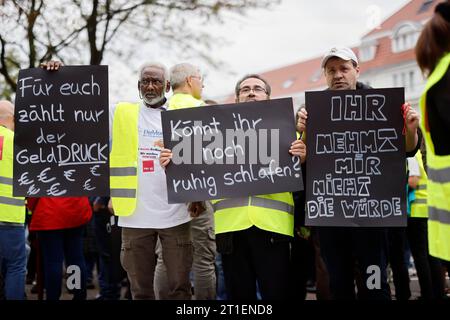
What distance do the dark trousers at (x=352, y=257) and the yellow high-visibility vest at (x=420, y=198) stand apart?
1.83m

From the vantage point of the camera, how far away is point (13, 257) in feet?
17.3

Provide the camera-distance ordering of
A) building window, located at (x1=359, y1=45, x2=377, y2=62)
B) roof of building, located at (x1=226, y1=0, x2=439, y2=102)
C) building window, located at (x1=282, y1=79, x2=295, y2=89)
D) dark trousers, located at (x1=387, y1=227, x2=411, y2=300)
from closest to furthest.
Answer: dark trousers, located at (x1=387, y1=227, x2=411, y2=300) < roof of building, located at (x1=226, y1=0, x2=439, y2=102) < building window, located at (x1=359, y1=45, x2=377, y2=62) < building window, located at (x1=282, y1=79, x2=295, y2=89)

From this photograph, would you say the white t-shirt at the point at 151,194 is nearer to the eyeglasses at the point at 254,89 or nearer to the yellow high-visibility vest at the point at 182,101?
the yellow high-visibility vest at the point at 182,101

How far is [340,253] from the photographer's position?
4199mm

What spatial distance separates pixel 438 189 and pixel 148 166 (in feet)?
7.54

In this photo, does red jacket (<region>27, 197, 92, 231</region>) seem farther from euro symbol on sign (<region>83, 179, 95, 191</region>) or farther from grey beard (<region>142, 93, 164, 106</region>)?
grey beard (<region>142, 93, 164, 106</region>)

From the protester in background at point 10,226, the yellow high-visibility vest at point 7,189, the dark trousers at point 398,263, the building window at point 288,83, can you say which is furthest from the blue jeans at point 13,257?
the building window at point 288,83

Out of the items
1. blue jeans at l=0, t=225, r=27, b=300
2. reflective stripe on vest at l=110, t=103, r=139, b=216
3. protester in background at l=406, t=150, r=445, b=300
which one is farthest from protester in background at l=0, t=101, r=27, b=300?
protester in background at l=406, t=150, r=445, b=300

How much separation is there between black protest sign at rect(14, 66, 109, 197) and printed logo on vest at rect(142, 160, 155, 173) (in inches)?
11.5

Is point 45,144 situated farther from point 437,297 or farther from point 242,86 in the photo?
point 437,297

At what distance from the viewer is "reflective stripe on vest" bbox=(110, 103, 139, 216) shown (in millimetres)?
4590

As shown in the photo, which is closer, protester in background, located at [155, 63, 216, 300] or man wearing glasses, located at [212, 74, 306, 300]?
man wearing glasses, located at [212, 74, 306, 300]

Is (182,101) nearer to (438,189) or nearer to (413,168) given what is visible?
(413,168)
